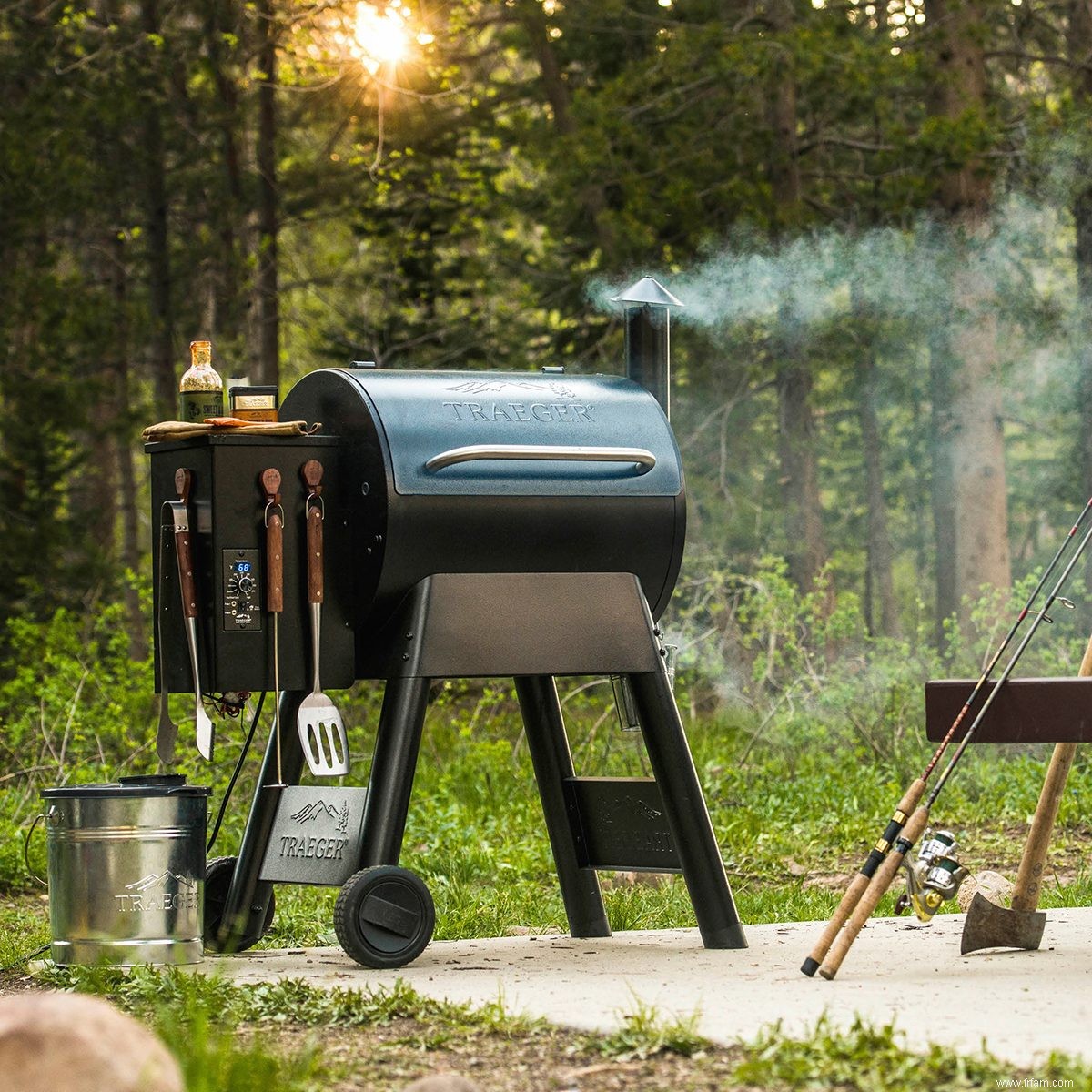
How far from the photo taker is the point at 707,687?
36.1ft

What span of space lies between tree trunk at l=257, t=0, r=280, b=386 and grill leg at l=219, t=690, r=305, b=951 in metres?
8.70

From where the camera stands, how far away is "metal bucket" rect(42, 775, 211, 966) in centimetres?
430

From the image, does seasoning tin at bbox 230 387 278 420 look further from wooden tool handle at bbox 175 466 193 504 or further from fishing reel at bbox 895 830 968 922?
fishing reel at bbox 895 830 968 922

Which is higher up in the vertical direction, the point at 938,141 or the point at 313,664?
the point at 938,141

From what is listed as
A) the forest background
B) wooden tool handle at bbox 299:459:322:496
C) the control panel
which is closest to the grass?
the control panel

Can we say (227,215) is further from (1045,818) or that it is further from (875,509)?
(1045,818)

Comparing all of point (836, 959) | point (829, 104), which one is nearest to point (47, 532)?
point (829, 104)

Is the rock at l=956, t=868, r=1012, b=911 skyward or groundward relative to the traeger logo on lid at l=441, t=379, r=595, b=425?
groundward

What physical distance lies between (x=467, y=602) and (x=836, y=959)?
1277 millimetres

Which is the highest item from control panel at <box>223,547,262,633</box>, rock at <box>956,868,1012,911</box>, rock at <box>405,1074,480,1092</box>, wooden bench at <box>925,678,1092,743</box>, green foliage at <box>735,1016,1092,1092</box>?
control panel at <box>223,547,262,633</box>

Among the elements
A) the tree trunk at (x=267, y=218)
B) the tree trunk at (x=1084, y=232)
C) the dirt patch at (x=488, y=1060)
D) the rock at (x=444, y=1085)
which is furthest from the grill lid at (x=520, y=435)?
the tree trunk at (x=267, y=218)

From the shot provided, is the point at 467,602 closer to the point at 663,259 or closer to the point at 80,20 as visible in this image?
the point at 663,259

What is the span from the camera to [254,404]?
178 inches

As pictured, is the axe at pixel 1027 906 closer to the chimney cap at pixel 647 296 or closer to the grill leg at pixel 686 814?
the grill leg at pixel 686 814
